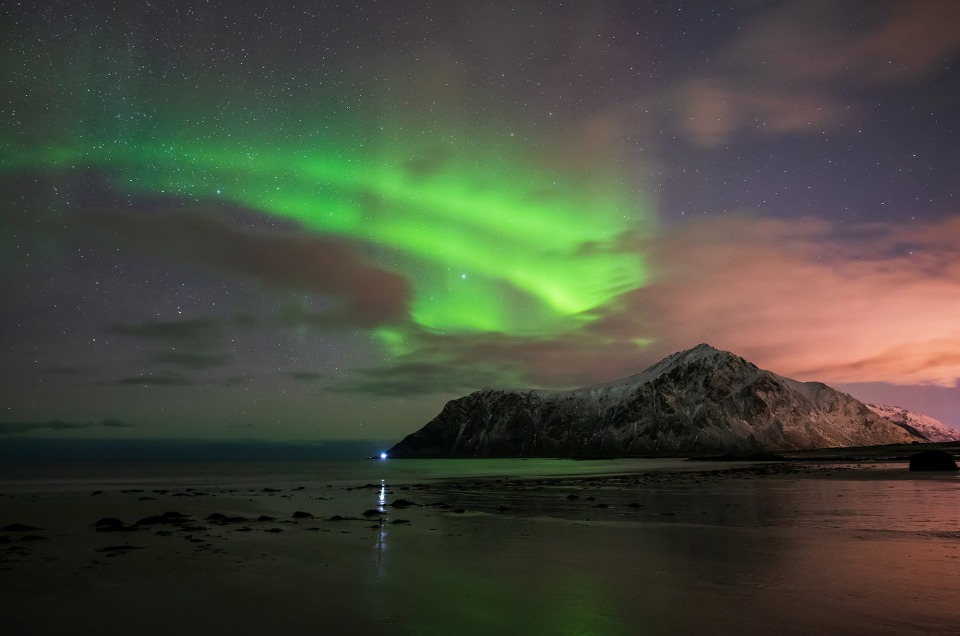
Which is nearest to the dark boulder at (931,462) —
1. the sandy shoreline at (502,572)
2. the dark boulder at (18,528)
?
the sandy shoreline at (502,572)

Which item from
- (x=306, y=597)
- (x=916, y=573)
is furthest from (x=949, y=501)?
(x=306, y=597)

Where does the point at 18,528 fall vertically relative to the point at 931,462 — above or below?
below

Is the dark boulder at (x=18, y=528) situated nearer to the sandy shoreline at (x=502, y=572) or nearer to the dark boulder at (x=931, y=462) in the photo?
the sandy shoreline at (x=502, y=572)

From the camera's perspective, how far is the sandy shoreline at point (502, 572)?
532 inches

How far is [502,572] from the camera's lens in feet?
61.9

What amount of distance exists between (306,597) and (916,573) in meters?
17.8

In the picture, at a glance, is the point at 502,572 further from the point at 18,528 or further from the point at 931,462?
the point at 931,462

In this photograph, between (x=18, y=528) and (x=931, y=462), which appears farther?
(x=931, y=462)

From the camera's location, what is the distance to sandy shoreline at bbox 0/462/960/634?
44.3 ft

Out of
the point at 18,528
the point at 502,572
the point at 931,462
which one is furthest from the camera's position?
the point at 931,462

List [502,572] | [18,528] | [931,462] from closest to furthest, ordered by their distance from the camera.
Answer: [502,572], [18,528], [931,462]

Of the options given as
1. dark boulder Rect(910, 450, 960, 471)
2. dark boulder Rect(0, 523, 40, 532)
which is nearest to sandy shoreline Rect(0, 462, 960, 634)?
dark boulder Rect(0, 523, 40, 532)

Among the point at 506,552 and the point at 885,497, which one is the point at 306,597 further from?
the point at 885,497

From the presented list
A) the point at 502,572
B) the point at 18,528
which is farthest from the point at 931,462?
the point at 18,528
